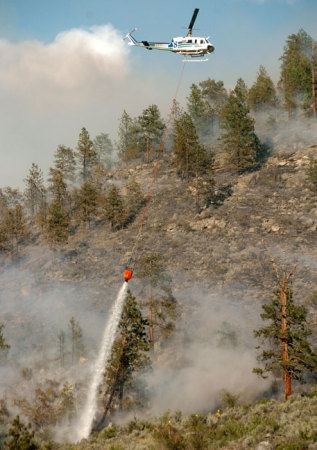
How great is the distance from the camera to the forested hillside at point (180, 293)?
17.1 m

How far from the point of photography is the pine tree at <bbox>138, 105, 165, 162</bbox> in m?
63.2

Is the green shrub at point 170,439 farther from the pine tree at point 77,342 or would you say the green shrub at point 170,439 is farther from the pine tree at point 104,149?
the pine tree at point 104,149

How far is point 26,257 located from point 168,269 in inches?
1057

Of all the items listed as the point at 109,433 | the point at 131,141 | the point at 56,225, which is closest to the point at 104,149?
the point at 131,141

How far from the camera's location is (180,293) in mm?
33406

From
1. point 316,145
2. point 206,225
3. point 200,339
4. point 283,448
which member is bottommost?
point 200,339

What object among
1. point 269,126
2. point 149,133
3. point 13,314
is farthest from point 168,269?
point 269,126

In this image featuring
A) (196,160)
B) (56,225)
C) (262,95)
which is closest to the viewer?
(56,225)

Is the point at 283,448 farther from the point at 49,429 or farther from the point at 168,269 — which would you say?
the point at 168,269

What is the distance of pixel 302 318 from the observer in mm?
17000

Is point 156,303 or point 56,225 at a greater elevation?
point 56,225

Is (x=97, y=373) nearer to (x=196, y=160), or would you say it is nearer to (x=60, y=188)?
(x=196, y=160)

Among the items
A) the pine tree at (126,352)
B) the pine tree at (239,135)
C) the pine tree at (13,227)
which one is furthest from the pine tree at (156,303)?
the pine tree at (13,227)

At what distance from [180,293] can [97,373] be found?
11326 millimetres
